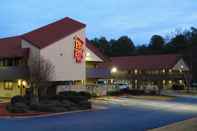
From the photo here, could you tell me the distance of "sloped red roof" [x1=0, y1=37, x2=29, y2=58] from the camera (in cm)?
5786

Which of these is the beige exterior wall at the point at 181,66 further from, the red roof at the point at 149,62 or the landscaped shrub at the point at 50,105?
the landscaped shrub at the point at 50,105

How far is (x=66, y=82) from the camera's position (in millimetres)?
61312

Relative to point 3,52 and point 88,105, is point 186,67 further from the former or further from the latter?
point 88,105

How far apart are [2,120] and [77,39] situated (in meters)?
30.2

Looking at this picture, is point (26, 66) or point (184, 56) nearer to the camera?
point (26, 66)

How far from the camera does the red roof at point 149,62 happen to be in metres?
106

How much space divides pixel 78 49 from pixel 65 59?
2754mm

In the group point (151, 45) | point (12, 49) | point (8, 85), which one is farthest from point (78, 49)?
point (151, 45)

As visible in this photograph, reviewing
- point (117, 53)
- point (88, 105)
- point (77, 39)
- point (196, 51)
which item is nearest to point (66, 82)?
point (77, 39)

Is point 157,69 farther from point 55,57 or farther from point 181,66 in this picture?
point 55,57

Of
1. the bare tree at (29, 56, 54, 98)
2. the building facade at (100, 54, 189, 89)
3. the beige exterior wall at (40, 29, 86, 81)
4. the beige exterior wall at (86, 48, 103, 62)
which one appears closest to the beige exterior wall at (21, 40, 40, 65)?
the bare tree at (29, 56, 54, 98)

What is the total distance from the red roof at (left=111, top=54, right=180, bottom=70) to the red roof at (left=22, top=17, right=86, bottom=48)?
151 feet

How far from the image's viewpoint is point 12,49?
199 feet

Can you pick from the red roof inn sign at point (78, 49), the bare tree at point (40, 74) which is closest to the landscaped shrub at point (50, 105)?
the bare tree at point (40, 74)
